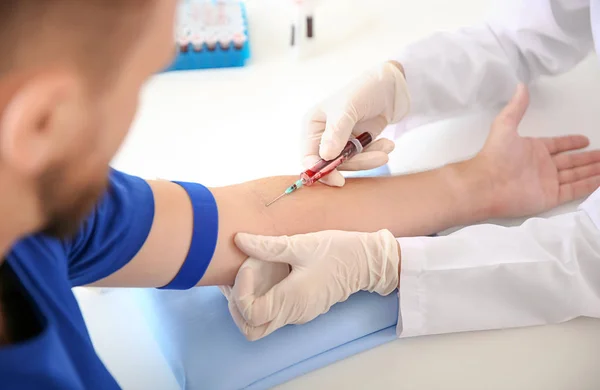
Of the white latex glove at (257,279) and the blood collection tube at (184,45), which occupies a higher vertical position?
the blood collection tube at (184,45)

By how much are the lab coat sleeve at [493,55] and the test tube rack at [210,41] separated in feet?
1.65

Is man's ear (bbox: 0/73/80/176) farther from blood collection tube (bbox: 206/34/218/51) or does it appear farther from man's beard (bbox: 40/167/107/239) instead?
blood collection tube (bbox: 206/34/218/51)

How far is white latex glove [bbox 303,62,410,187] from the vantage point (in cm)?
105

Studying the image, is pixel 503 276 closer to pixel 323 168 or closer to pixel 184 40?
pixel 323 168

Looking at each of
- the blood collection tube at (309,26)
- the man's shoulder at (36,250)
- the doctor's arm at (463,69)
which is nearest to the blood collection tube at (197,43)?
the blood collection tube at (309,26)

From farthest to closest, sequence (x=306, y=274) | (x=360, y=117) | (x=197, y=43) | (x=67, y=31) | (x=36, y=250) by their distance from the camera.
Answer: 1. (x=197, y=43)
2. (x=360, y=117)
3. (x=306, y=274)
4. (x=36, y=250)
5. (x=67, y=31)

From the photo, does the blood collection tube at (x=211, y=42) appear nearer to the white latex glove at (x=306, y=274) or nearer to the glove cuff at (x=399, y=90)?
the glove cuff at (x=399, y=90)

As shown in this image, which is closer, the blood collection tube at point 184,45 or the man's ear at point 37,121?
the man's ear at point 37,121

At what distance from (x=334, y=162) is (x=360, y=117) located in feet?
0.44

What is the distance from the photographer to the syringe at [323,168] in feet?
3.38

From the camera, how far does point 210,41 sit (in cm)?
148

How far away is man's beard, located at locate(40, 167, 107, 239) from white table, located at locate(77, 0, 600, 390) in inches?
19.3

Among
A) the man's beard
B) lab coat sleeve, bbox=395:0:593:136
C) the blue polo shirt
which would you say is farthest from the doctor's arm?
the man's beard

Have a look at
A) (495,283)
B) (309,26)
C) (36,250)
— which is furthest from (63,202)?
(309,26)
